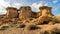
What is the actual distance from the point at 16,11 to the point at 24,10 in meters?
6.06

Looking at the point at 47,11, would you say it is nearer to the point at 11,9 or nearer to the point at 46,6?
the point at 46,6

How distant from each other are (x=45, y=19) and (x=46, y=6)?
86.1 ft

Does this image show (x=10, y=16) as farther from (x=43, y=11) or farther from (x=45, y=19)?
(x=45, y=19)

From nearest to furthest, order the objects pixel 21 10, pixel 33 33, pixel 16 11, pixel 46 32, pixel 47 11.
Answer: pixel 46 32 < pixel 33 33 < pixel 47 11 < pixel 21 10 < pixel 16 11

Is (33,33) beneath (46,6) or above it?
beneath

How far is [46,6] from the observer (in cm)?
5300

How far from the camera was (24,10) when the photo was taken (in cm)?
5556

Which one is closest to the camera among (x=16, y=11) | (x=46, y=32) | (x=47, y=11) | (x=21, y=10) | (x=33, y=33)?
(x=46, y=32)

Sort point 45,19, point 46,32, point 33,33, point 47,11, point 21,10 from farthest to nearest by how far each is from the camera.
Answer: point 21,10 < point 47,11 < point 45,19 < point 33,33 < point 46,32

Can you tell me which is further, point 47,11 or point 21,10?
point 21,10

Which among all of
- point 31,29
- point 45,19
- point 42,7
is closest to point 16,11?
point 42,7

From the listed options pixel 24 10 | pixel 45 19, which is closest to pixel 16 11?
pixel 24 10

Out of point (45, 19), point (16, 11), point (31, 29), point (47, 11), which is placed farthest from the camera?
point (16, 11)

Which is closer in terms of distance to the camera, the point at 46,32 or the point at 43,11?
the point at 46,32
